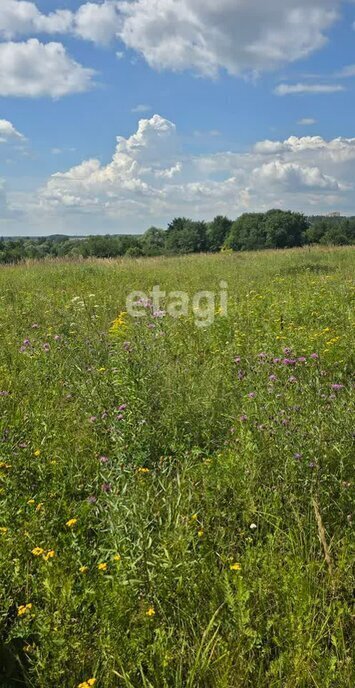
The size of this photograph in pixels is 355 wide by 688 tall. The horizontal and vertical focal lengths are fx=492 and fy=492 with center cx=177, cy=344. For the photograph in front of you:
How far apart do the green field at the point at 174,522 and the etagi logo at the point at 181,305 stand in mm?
497

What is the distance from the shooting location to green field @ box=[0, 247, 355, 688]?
1.71 m

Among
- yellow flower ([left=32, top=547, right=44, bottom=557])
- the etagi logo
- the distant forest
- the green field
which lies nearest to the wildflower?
the green field

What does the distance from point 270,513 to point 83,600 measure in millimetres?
979

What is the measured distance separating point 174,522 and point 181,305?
5.86 metres

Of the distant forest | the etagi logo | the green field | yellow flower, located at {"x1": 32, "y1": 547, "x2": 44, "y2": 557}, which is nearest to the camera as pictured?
the green field

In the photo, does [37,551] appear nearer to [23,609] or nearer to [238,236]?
[23,609]

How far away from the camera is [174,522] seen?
2326 millimetres

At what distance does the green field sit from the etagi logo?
497 millimetres

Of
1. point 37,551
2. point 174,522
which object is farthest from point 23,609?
point 174,522

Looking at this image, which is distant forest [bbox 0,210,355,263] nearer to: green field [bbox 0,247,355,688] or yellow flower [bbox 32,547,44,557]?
green field [bbox 0,247,355,688]

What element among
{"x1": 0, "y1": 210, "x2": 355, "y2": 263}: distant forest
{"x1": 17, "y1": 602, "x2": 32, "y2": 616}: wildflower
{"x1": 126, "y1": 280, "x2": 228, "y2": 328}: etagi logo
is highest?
{"x1": 0, "y1": 210, "x2": 355, "y2": 263}: distant forest

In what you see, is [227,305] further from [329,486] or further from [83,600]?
[83,600]

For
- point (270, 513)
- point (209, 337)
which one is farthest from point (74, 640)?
point (209, 337)

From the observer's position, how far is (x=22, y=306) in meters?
7.99
